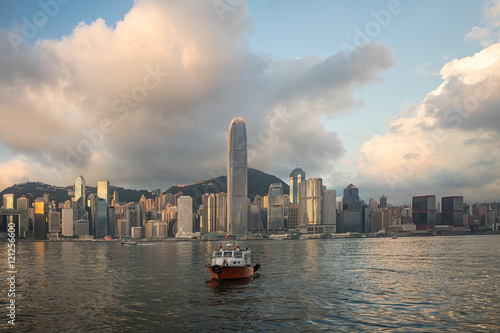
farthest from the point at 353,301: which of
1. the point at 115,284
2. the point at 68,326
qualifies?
the point at 115,284

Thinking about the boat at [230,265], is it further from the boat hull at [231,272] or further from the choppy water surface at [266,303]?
the choppy water surface at [266,303]

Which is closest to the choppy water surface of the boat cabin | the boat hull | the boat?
the boat hull

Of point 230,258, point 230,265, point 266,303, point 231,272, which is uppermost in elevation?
point 230,258

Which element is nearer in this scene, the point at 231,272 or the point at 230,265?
the point at 231,272

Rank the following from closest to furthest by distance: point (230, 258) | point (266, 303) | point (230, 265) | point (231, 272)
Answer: point (266, 303)
point (231, 272)
point (230, 265)
point (230, 258)

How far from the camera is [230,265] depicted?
8344cm

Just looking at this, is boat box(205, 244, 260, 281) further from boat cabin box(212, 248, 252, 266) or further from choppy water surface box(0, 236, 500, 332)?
choppy water surface box(0, 236, 500, 332)

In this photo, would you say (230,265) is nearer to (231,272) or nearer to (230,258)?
(231,272)

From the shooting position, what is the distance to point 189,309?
57062 millimetres

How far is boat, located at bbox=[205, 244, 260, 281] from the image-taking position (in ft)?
266

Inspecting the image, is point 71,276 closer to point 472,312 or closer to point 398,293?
point 398,293

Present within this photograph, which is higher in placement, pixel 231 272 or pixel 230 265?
pixel 230 265

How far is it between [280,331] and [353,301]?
21.4 m

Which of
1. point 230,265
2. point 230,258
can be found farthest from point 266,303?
point 230,258
